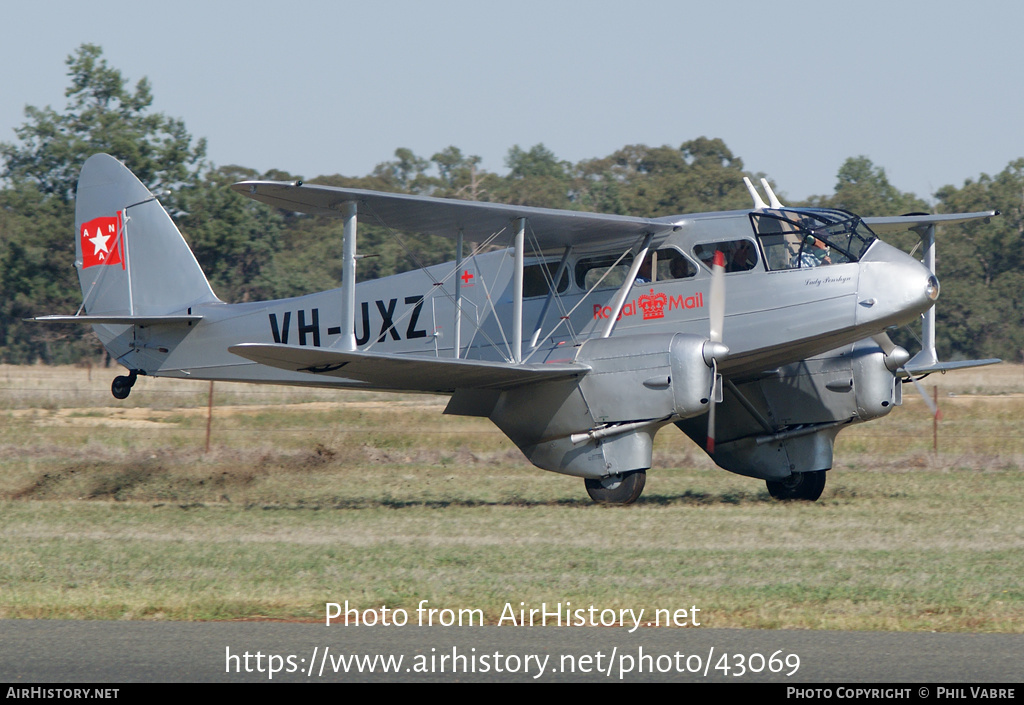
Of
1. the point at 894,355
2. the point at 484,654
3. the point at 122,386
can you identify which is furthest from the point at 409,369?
the point at 484,654

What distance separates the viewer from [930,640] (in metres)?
6.85

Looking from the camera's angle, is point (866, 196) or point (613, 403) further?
point (866, 196)

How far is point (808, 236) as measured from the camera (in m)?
14.4

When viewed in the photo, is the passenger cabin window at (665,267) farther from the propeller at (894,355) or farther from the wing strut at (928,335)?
the wing strut at (928,335)

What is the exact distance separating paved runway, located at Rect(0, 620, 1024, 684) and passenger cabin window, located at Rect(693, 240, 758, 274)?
805 cm

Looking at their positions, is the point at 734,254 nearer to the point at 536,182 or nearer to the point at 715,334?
the point at 715,334

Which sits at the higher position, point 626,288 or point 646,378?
point 626,288

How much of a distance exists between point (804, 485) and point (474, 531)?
5.43 metres

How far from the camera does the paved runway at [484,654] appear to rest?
236 inches

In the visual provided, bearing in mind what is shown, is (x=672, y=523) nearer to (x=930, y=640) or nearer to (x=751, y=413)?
(x=751, y=413)

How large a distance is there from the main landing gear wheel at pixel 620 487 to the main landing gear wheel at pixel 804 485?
7.77ft

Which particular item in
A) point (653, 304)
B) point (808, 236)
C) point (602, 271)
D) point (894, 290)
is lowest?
point (653, 304)

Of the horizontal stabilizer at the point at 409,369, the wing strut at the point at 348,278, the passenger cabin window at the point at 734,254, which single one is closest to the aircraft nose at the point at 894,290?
the passenger cabin window at the point at 734,254
